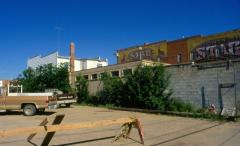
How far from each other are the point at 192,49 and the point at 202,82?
103 feet

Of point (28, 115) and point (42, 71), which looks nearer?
point (28, 115)

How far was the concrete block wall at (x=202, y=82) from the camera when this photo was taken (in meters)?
21.6

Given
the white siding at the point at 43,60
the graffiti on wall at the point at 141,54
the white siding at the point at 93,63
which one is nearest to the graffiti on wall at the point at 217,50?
the graffiti on wall at the point at 141,54

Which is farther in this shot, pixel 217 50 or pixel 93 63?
pixel 93 63

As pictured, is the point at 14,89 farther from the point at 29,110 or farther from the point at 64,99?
the point at 64,99

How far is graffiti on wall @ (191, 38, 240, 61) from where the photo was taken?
47222 millimetres

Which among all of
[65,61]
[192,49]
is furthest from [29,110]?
[192,49]

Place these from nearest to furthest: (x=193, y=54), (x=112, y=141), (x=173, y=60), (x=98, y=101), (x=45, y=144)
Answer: (x=45, y=144) < (x=112, y=141) < (x=98, y=101) < (x=193, y=54) < (x=173, y=60)

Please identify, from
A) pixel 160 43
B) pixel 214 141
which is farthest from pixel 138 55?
pixel 214 141

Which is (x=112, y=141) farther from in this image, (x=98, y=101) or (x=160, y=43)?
(x=160, y=43)

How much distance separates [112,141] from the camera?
38.1 ft

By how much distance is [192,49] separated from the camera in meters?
53.9

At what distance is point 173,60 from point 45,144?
1933 inches

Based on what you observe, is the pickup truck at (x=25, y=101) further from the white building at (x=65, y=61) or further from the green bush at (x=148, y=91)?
the white building at (x=65, y=61)
